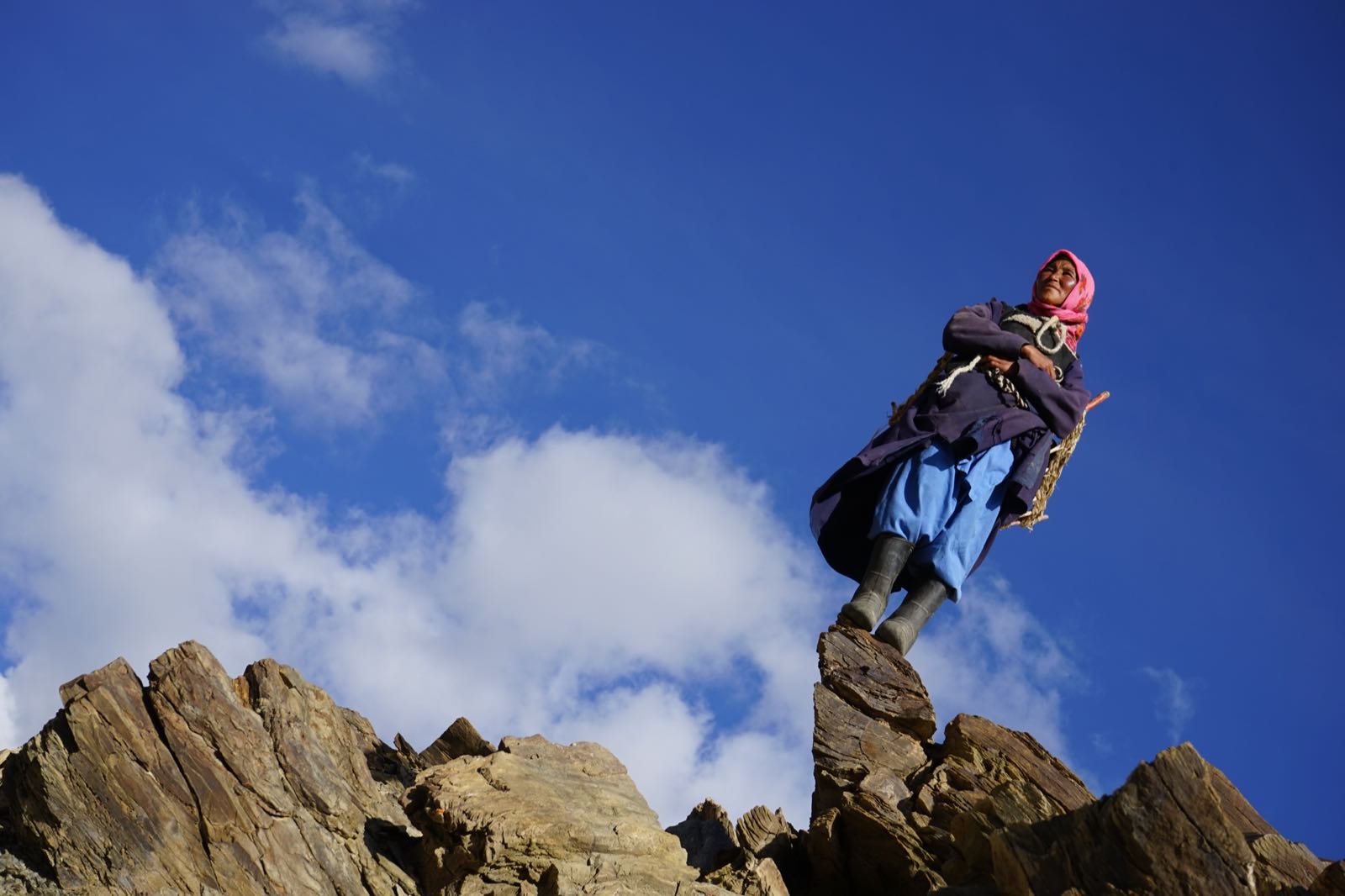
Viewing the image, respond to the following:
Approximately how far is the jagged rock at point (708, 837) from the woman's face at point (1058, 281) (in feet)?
15.0

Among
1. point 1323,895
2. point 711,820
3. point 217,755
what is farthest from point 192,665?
point 1323,895

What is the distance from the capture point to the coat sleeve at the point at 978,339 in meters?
9.85

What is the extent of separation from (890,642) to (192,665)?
13.8 feet

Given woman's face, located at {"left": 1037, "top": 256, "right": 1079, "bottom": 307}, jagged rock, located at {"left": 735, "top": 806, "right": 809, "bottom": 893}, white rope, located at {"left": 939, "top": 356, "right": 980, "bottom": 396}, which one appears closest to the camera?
jagged rock, located at {"left": 735, "top": 806, "right": 809, "bottom": 893}

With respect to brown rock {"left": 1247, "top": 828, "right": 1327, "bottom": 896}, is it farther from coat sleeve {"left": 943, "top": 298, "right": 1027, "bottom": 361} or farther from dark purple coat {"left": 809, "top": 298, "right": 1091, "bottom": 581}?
coat sleeve {"left": 943, "top": 298, "right": 1027, "bottom": 361}

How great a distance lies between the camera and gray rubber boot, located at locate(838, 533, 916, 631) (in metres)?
8.91

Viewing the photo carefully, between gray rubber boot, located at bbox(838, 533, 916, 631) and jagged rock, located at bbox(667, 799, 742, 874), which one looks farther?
gray rubber boot, located at bbox(838, 533, 916, 631)

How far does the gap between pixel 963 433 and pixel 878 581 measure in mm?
1211

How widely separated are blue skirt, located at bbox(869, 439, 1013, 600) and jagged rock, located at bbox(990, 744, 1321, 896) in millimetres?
3555

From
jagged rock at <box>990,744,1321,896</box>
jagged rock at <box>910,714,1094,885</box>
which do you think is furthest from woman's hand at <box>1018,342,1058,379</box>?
jagged rock at <box>990,744,1321,896</box>

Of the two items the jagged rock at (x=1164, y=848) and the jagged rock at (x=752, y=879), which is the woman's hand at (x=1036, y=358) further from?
the jagged rock at (x=1164, y=848)

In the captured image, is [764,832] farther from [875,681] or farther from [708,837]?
[875,681]

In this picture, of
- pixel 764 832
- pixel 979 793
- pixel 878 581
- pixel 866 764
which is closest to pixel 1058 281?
pixel 878 581

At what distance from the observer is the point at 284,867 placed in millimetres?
6348
